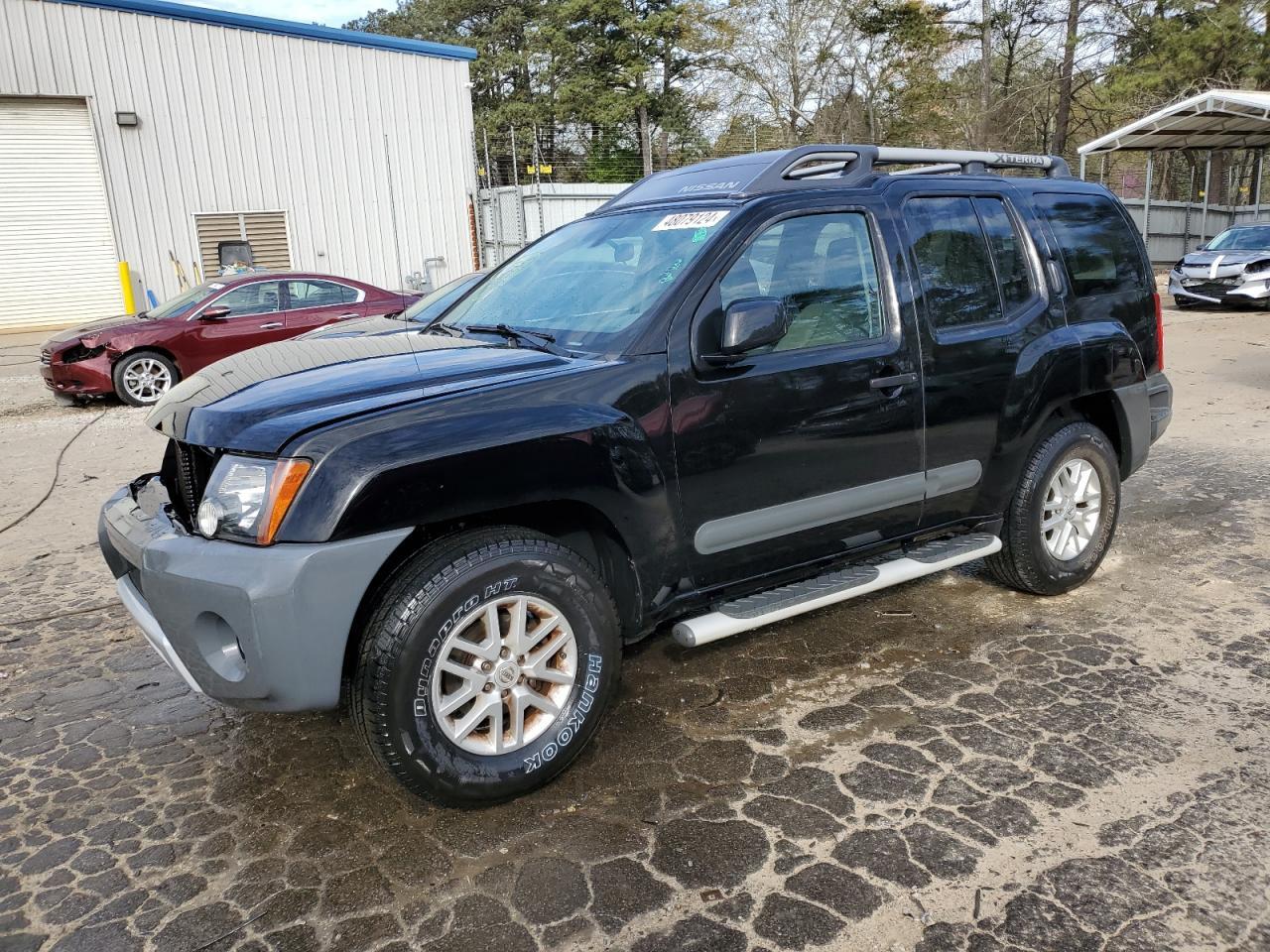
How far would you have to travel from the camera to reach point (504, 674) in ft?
9.46

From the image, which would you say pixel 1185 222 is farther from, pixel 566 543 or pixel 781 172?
pixel 566 543

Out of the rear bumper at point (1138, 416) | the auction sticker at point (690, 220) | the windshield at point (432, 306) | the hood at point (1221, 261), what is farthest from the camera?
the hood at point (1221, 261)

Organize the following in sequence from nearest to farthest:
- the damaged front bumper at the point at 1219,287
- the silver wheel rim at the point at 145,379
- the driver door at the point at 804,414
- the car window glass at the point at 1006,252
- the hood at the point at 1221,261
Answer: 1. the driver door at the point at 804,414
2. the car window glass at the point at 1006,252
3. the silver wheel rim at the point at 145,379
4. the damaged front bumper at the point at 1219,287
5. the hood at the point at 1221,261

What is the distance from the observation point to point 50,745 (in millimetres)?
3471

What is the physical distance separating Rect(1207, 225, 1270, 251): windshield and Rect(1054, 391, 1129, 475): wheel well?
1481 cm

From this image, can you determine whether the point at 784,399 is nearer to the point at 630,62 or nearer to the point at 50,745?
the point at 50,745

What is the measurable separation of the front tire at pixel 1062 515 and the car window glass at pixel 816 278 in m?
1.19

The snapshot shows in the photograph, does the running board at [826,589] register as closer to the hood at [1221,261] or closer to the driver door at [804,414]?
the driver door at [804,414]

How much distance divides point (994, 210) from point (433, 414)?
281cm

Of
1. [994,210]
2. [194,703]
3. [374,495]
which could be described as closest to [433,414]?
[374,495]

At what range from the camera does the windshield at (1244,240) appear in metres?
16.7

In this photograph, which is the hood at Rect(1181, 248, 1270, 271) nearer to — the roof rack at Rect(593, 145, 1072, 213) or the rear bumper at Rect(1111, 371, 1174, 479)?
the rear bumper at Rect(1111, 371, 1174, 479)

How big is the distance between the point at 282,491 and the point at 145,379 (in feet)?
30.9

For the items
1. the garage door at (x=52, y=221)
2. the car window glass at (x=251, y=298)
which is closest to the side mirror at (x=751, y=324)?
the car window glass at (x=251, y=298)
